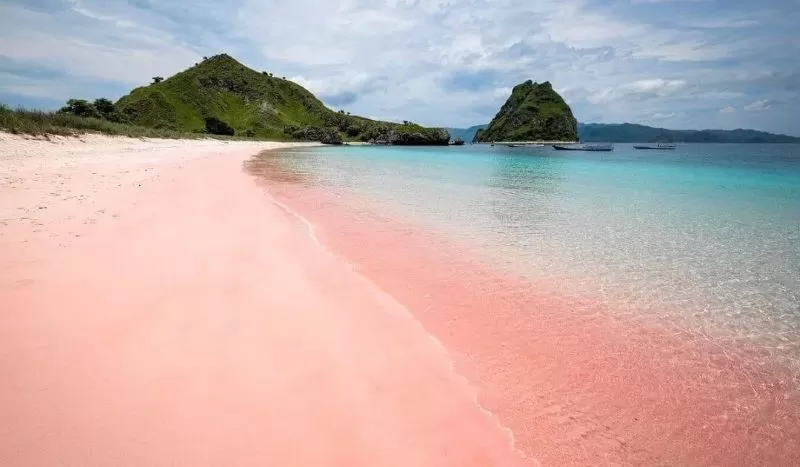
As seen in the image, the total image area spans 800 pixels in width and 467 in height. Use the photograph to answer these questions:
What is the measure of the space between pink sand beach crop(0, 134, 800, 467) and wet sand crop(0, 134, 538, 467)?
0.02 meters

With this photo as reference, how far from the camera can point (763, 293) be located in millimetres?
6277

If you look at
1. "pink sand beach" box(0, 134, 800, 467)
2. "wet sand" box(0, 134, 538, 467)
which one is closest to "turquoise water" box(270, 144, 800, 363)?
"pink sand beach" box(0, 134, 800, 467)

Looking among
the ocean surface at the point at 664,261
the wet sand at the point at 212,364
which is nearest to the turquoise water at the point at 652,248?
the ocean surface at the point at 664,261

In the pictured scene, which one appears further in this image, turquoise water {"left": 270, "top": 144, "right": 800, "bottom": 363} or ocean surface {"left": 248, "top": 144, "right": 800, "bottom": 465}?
turquoise water {"left": 270, "top": 144, "right": 800, "bottom": 363}

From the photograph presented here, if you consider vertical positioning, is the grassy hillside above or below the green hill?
below

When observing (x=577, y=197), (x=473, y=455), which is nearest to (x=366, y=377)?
(x=473, y=455)

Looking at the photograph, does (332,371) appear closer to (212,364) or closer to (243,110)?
(212,364)

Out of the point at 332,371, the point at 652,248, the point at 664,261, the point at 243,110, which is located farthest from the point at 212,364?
the point at 243,110

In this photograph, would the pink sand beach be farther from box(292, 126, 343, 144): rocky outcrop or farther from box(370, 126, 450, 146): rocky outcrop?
box(370, 126, 450, 146): rocky outcrop

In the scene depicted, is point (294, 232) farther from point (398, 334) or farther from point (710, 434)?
point (710, 434)

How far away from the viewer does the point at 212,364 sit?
338 cm

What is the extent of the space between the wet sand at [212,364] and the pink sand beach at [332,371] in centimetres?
2

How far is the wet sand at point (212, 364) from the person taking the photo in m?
2.54

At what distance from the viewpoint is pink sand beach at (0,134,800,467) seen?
8.61 feet
